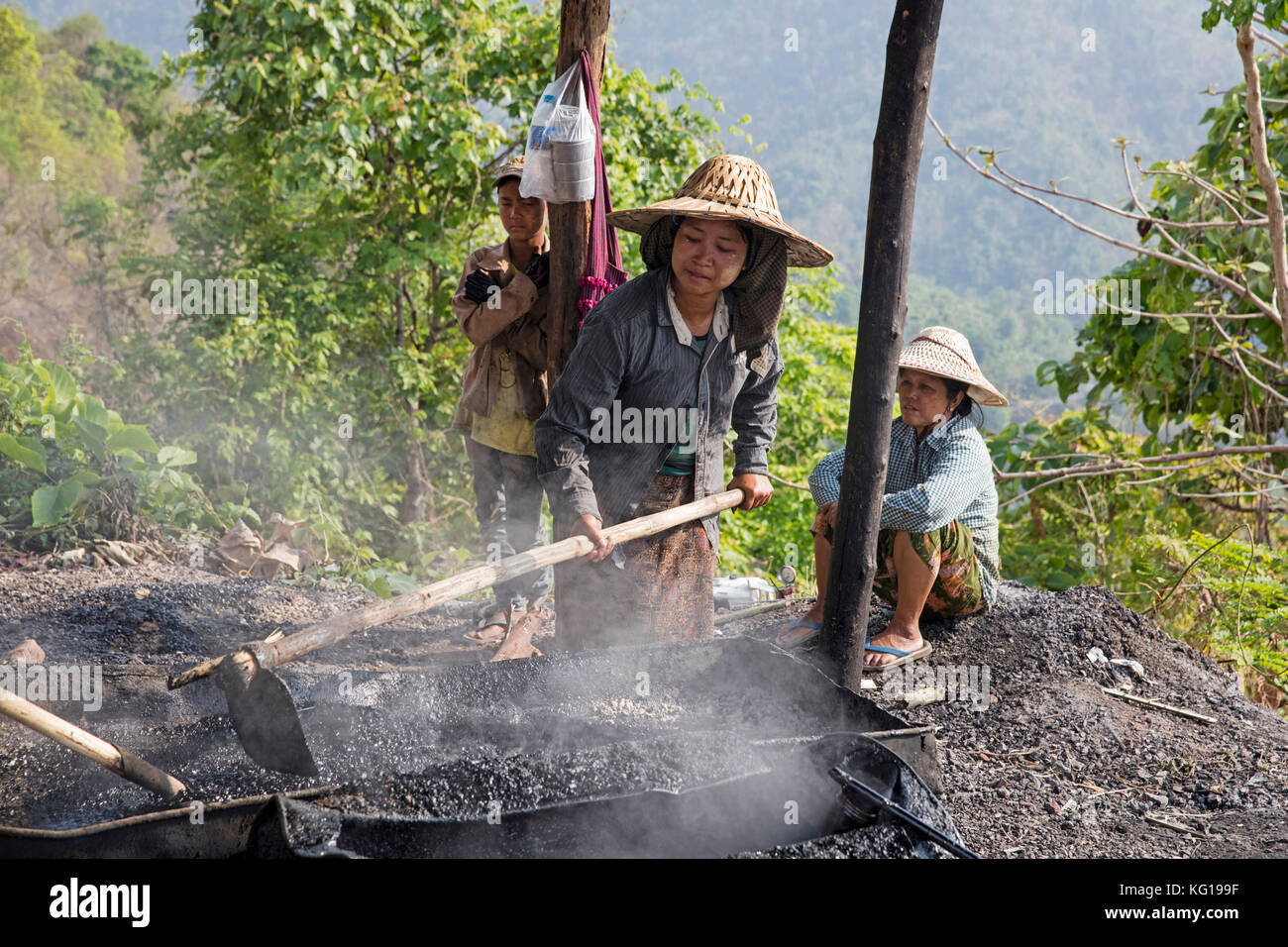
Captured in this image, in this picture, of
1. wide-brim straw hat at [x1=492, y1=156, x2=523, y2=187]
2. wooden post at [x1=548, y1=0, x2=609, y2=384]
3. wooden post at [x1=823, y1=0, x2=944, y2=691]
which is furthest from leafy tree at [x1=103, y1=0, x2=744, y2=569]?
wooden post at [x1=823, y1=0, x2=944, y2=691]

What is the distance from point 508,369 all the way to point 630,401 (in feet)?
3.62

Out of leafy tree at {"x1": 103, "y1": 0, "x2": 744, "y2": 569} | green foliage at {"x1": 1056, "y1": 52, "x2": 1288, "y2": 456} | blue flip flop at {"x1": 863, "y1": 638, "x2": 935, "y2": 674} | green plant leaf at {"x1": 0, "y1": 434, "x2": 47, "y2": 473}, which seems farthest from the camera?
leafy tree at {"x1": 103, "y1": 0, "x2": 744, "y2": 569}

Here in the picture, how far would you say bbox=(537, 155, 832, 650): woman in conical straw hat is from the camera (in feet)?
10.0

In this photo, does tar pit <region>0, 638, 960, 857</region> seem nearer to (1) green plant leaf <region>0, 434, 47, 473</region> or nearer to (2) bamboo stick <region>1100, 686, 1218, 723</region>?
(2) bamboo stick <region>1100, 686, 1218, 723</region>

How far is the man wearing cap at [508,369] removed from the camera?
3.99m

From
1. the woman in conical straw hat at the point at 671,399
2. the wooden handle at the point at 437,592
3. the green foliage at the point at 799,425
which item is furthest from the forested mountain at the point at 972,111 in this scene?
the wooden handle at the point at 437,592

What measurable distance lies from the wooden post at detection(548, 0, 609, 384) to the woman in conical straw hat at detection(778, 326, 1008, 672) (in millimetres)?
1309

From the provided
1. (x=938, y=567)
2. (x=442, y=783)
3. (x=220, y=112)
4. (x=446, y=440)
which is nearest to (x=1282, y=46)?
(x=938, y=567)

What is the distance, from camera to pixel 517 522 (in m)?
4.32

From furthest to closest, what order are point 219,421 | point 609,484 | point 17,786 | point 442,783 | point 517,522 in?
point 219,421, point 517,522, point 609,484, point 17,786, point 442,783

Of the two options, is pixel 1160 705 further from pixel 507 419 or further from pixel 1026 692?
pixel 507 419

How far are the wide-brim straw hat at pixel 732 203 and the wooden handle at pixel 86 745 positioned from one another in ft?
6.91

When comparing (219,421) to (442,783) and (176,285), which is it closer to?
(176,285)
